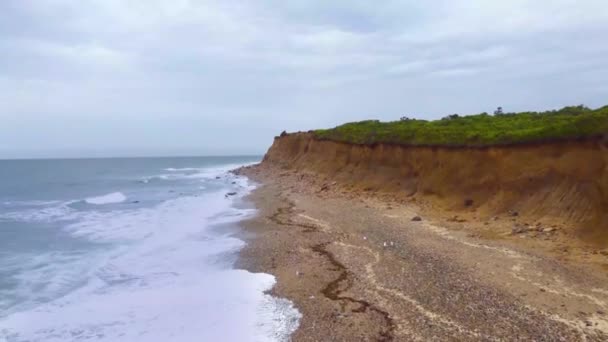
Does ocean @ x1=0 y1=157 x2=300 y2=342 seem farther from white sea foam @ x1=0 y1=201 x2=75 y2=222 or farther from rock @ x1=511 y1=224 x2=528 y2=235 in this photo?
rock @ x1=511 y1=224 x2=528 y2=235

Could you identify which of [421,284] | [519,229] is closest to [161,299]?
[421,284]

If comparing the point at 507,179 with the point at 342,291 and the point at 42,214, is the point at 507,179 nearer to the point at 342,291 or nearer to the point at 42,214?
the point at 342,291

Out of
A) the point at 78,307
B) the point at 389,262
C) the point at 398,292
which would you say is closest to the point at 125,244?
the point at 78,307

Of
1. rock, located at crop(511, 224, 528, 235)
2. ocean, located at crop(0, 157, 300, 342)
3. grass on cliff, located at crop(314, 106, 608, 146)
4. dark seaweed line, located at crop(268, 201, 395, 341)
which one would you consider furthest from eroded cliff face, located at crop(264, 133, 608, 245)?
ocean, located at crop(0, 157, 300, 342)

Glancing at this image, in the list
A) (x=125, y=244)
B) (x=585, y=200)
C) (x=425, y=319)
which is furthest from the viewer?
(x=125, y=244)

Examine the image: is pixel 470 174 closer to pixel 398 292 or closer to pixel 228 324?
pixel 398 292

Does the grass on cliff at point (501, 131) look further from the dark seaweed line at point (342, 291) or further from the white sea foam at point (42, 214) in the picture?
the white sea foam at point (42, 214)
